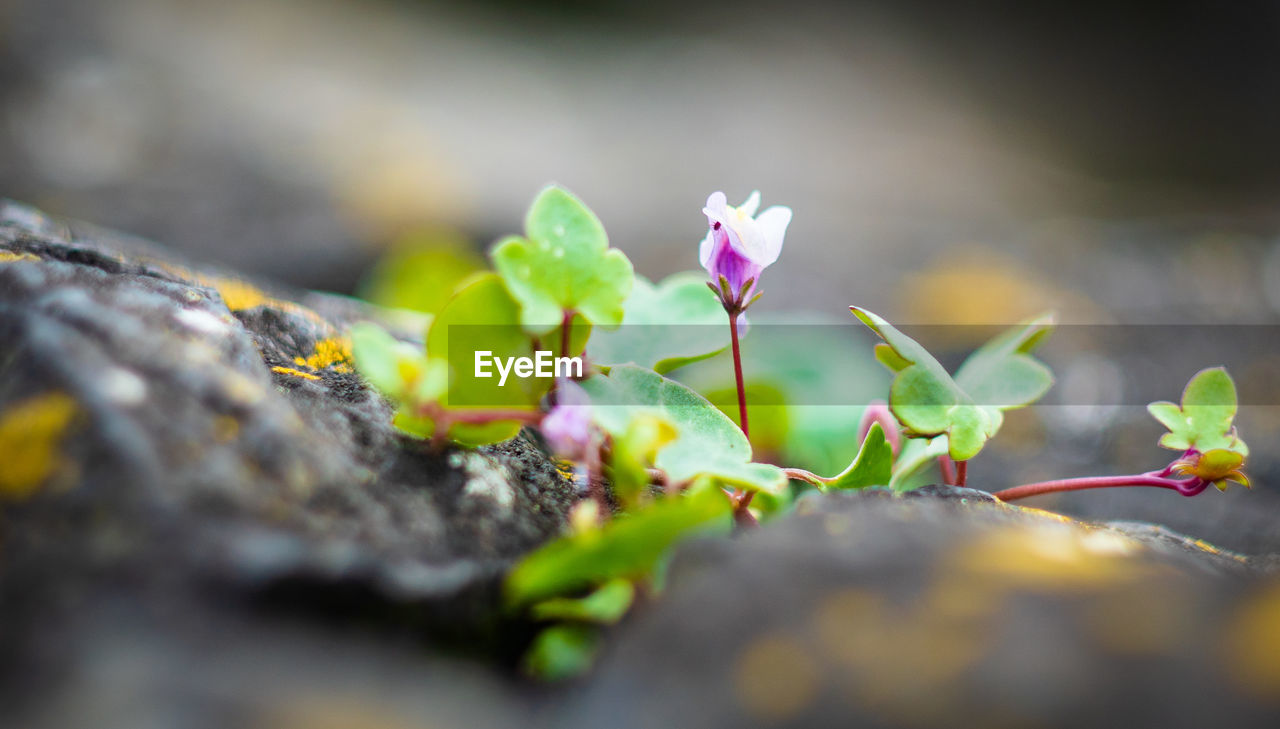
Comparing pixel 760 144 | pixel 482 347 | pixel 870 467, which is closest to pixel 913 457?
pixel 870 467

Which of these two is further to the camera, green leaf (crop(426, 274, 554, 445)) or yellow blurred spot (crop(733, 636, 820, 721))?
green leaf (crop(426, 274, 554, 445))

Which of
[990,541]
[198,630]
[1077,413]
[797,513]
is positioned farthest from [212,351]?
[1077,413]

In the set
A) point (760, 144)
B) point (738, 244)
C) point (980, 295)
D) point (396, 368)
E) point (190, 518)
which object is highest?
point (760, 144)

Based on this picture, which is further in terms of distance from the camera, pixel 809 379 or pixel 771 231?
pixel 809 379

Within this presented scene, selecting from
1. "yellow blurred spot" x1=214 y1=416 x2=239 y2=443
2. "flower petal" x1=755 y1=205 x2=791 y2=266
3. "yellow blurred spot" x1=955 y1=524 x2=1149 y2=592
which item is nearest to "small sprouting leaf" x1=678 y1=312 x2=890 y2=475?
"flower petal" x1=755 y1=205 x2=791 y2=266


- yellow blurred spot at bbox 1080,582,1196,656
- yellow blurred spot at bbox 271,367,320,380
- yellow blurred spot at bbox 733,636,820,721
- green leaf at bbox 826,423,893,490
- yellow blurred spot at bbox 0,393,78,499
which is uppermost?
yellow blurred spot at bbox 271,367,320,380

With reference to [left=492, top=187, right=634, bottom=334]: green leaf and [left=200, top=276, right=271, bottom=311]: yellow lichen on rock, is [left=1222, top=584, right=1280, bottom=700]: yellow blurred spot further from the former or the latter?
[left=200, top=276, right=271, bottom=311]: yellow lichen on rock

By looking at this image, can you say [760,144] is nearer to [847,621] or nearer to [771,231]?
[771,231]
